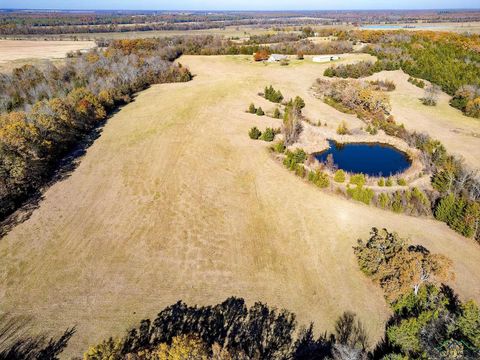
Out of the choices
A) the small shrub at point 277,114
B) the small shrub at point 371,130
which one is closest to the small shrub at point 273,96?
the small shrub at point 277,114

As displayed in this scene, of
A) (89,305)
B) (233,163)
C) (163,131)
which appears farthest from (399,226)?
(163,131)

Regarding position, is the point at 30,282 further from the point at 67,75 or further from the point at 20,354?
the point at 67,75

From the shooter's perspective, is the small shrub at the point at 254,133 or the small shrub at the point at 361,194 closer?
the small shrub at the point at 361,194

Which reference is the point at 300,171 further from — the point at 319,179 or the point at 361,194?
the point at 361,194

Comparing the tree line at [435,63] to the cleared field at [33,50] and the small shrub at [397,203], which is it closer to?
the small shrub at [397,203]

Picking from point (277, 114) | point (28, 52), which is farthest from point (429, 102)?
point (28, 52)

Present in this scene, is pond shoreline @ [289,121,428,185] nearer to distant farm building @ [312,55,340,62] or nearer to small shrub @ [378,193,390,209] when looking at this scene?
small shrub @ [378,193,390,209]
